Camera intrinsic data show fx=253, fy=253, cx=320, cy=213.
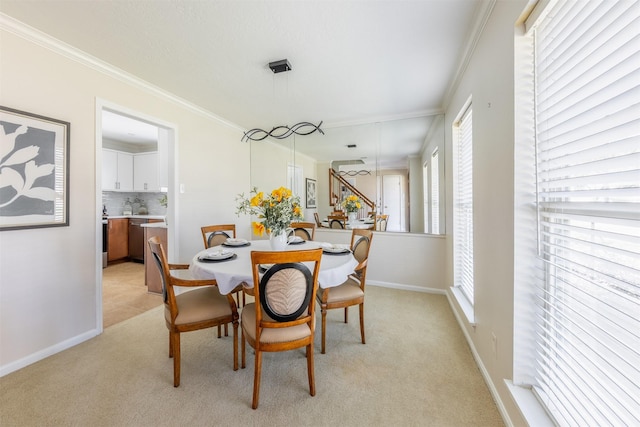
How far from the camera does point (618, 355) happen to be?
2.62ft

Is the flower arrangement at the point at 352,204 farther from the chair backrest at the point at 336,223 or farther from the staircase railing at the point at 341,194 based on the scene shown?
the chair backrest at the point at 336,223

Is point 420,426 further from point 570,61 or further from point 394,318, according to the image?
point 570,61

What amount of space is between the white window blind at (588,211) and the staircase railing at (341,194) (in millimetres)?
2836

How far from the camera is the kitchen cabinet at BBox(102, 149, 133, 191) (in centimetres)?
521

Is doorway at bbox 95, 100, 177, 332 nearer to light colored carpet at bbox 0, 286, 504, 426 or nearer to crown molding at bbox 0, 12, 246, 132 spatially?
crown molding at bbox 0, 12, 246, 132

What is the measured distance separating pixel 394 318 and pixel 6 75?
3.95 metres

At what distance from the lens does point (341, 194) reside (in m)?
4.35

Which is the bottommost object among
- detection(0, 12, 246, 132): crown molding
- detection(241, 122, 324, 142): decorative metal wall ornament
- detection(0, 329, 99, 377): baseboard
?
detection(0, 329, 99, 377): baseboard

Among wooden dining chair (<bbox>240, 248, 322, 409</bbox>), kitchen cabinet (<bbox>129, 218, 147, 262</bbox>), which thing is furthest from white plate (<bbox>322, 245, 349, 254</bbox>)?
kitchen cabinet (<bbox>129, 218, 147, 262</bbox>)

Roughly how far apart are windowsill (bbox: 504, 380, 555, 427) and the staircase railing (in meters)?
2.87

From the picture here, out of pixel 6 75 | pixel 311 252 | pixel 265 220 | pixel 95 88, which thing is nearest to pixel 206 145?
pixel 95 88

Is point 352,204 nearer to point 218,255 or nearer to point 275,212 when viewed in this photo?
point 275,212

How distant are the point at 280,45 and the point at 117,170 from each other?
5161mm

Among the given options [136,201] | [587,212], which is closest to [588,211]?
[587,212]
